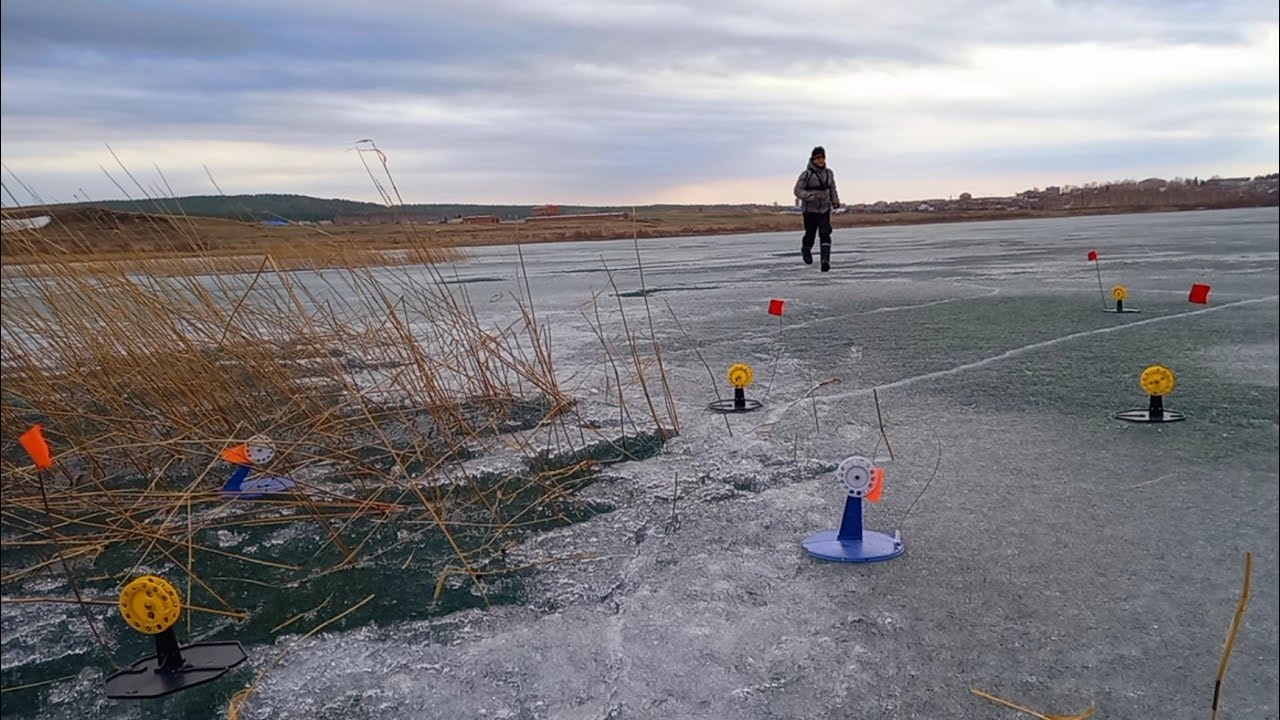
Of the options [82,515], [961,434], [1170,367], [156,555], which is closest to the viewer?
[156,555]

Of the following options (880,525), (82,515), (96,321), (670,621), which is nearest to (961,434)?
(880,525)

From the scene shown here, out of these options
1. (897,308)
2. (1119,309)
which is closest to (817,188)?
(897,308)

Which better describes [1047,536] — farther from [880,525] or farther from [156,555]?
[156,555]

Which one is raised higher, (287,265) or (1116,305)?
(287,265)

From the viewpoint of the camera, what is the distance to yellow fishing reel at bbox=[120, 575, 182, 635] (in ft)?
5.13

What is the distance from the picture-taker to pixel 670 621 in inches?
69.2

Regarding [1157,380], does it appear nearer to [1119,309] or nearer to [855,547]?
[855,547]

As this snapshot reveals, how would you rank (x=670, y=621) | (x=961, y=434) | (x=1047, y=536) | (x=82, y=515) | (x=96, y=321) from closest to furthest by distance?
(x=670, y=621), (x=1047, y=536), (x=82, y=515), (x=961, y=434), (x=96, y=321)

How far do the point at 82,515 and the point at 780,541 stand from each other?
7.24 feet

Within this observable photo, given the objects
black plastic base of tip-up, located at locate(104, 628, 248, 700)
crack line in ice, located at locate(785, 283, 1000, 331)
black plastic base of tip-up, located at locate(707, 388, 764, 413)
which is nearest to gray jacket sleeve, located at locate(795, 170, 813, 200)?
crack line in ice, located at locate(785, 283, 1000, 331)

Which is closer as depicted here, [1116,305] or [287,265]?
[287,265]

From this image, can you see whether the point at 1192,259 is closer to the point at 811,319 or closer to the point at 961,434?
the point at 811,319

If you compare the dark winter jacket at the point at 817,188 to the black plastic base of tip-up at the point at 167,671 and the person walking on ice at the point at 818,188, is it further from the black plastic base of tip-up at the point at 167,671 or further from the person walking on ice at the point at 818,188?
the black plastic base of tip-up at the point at 167,671

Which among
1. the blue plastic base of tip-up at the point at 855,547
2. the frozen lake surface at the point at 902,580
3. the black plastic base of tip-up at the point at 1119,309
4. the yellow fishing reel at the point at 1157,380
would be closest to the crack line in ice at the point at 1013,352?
the frozen lake surface at the point at 902,580
